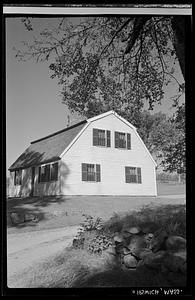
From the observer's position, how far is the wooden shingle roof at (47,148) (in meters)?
3.02

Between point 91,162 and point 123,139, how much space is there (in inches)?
14.9

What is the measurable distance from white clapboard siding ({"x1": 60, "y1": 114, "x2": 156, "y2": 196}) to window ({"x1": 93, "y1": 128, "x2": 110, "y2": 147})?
3cm

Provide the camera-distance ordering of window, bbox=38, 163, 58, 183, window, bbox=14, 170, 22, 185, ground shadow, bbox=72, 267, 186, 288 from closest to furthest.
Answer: ground shadow, bbox=72, 267, 186, 288 → window, bbox=14, 170, 22, 185 → window, bbox=38, 163, 58, 183

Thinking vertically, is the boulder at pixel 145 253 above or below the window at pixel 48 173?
below

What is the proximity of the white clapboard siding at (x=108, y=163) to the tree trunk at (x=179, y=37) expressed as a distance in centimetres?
78

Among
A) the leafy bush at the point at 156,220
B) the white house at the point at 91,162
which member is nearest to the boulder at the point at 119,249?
the leafy bush at the point at 156,220

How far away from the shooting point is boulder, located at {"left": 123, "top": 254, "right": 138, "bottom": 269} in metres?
2.82

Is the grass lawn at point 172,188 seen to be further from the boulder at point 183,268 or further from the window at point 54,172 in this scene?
the window at point 54,172

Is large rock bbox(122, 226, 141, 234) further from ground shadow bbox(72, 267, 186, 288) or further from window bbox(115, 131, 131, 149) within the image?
window bbox(115, 131, 131, 149)

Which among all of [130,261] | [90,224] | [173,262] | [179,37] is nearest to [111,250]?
[130,261]

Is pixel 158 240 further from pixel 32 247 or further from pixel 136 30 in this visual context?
pixel 136 30

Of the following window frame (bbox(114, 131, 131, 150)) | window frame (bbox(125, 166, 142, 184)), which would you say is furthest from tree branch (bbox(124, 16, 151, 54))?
window frame (bbox(125, 166, 142, 184))

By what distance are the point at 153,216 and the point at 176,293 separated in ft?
2.17

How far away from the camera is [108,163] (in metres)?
3.13
